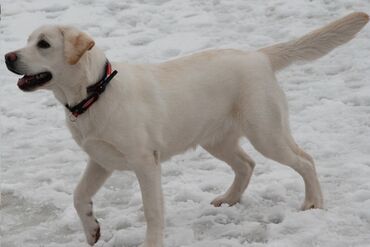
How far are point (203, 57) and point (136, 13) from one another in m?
5.19

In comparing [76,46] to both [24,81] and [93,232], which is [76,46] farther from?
[93,232]

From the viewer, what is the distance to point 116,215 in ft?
16.5

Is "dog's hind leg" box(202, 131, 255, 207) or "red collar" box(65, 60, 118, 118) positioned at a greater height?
"red collar" box(65, 60, 118, 118)

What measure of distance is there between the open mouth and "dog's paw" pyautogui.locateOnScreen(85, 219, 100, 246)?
38.8 inches

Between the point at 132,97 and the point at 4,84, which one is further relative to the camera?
the point at 4,84

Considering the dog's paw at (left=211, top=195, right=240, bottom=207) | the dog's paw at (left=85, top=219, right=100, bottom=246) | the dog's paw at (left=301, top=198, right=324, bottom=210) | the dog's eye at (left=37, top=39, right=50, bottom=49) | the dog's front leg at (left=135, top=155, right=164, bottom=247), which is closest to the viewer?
the dog's eye at (left=37, top=39, right=50, bottom=49)

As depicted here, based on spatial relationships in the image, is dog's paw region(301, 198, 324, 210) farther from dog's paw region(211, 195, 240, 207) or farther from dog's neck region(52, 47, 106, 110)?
dog's neck region(52, 47, 106, 110)

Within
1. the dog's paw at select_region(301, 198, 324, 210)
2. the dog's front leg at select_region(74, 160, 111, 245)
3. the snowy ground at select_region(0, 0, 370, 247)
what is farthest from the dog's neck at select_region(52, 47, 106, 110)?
the dog's paw at select_region(301, 198, 324, 210)

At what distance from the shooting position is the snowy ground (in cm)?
468

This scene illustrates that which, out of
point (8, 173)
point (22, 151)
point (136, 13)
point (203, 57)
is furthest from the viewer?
point (136, 13)

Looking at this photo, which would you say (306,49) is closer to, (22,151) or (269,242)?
(269,242)

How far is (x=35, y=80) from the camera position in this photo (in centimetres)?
420

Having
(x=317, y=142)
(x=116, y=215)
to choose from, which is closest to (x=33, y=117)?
(x=116, y=215)

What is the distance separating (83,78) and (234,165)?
151 centimetres
